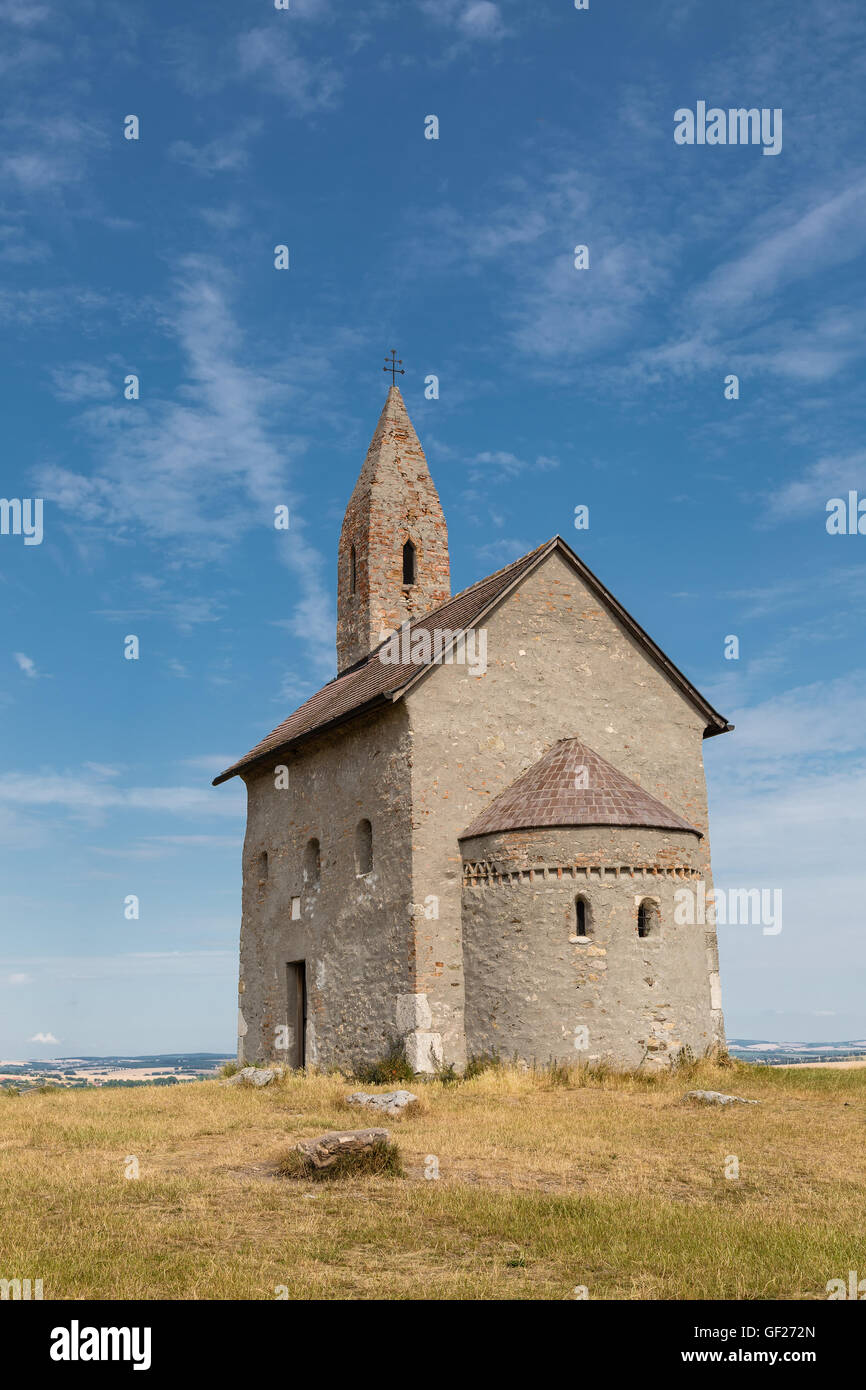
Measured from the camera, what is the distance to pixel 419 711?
69.6ft

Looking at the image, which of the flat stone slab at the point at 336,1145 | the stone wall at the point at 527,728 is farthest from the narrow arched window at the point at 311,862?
the flat stone slab at the point at 336,1145

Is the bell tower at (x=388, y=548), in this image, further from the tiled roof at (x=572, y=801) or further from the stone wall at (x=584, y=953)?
the stone wall at (x=584, y=953)

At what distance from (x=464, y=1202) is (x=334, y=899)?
1390cm

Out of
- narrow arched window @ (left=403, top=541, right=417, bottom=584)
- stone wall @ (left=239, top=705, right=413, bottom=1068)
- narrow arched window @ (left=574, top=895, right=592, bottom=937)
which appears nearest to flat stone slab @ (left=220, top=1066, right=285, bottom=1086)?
stone wall @ (left=239, top=705, right=413, bottom=1068)

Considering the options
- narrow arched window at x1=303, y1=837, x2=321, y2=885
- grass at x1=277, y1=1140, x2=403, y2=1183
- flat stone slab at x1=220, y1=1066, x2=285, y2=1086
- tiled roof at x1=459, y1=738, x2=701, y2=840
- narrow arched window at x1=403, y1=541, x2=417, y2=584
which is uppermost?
narrow arched window at x1=403, y1=541, x2=417, y2=584

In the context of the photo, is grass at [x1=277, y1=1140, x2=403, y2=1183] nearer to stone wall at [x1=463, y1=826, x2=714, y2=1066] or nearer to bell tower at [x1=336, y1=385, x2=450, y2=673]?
stone wall at [x1=463, y1=826, x2=714, y2=1066]

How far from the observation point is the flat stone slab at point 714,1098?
16484mm

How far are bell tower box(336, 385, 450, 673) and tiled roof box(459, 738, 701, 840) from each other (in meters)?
9.24

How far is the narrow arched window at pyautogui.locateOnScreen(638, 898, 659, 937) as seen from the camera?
64.8 ft

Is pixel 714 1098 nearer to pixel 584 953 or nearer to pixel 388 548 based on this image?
pixel 584 953

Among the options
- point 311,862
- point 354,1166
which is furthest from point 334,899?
point 354,1166

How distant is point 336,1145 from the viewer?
11.5 meters
